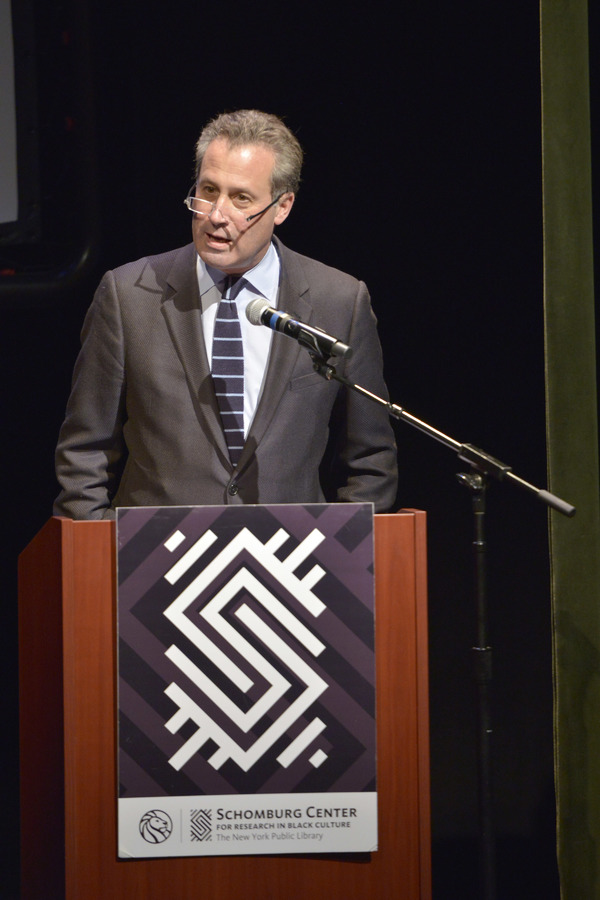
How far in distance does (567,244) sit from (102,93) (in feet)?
4.17

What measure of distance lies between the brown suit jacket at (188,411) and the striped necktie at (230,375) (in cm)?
3

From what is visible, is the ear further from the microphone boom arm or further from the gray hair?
the microphone boom arm

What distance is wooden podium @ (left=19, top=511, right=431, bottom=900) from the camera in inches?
66.8

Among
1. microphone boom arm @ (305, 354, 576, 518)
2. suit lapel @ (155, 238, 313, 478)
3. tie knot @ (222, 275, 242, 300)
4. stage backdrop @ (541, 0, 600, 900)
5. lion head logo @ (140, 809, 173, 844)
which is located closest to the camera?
lion head logo @ (140, 809, 173, 844)

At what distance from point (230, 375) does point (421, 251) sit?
0.88 m

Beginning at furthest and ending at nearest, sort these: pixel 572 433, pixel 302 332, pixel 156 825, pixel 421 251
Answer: pixel 421 251
pixel 572 433
pixel 302 332
pixel 156 825

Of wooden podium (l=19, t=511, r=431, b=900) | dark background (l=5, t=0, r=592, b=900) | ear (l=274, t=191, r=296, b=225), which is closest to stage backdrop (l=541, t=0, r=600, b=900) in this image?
dark background (l=5, t=0, r=592, b=900)

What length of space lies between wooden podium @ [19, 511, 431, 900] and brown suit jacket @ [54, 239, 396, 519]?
44cm

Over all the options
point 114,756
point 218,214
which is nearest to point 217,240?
point 218,214

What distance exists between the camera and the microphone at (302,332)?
5.82 ft

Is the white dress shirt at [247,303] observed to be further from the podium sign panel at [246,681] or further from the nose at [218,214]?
the podium sign panel at [246,681]

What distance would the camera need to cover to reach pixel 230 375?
88.4 inches

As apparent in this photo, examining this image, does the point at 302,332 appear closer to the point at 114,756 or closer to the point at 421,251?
the point at 114,756

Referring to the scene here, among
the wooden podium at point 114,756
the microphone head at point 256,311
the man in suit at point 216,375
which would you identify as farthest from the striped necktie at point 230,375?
the wooden podium at point 114,756
